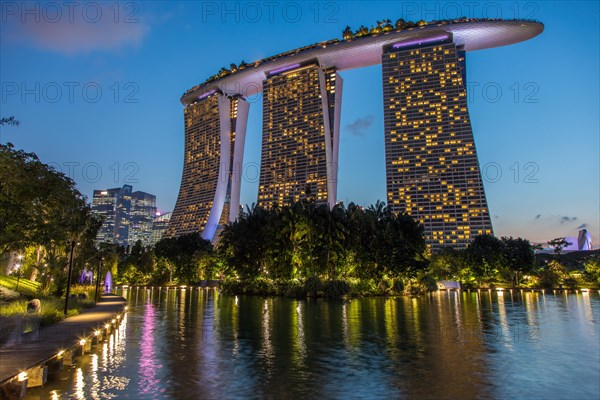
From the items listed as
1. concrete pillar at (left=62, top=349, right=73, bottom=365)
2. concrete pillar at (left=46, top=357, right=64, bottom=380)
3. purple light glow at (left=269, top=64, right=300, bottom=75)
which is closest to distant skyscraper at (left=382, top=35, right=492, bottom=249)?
purple light glow at (left=269, top=64, right=300, bottom=75)

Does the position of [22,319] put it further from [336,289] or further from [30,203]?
[336,289]

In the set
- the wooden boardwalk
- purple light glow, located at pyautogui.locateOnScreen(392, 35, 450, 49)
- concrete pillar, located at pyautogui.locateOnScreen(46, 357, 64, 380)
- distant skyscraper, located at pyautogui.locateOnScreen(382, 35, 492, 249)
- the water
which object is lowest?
the water

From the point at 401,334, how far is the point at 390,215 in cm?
4056

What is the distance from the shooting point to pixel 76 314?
27.8 meters

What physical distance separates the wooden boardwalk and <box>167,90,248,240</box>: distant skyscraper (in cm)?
13242

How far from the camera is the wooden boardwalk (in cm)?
1277

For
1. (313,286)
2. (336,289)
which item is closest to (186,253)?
(313,286)

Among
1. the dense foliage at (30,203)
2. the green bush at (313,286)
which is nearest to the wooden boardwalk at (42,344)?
the dense foliage at (30,203)

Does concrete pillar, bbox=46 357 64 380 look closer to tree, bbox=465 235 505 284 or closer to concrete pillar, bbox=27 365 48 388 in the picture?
concrete pillar, bbox=27 365 48 388

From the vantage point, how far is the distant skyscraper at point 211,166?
527ft

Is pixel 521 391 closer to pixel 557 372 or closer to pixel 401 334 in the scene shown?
pixel 557 372

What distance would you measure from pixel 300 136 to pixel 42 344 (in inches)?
5521

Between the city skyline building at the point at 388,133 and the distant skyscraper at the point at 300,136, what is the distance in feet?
1.15

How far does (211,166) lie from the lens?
6580 inches
